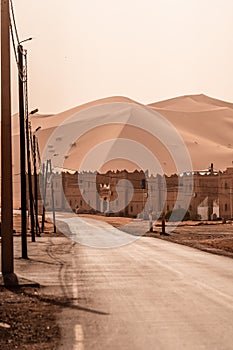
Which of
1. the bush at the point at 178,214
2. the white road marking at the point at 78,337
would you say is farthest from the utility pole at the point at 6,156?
the bush at the point at 178,214

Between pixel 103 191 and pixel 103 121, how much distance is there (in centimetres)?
7533

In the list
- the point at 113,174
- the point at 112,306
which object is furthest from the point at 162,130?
the point at 112,306

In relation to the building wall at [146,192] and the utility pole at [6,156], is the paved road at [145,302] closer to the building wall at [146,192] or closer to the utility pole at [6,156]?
A: the utility pole at [6,156]

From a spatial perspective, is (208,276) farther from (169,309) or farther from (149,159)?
(149,159)

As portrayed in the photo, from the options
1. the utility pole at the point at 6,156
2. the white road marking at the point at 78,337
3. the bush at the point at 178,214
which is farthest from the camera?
the bush at the point at 178,214

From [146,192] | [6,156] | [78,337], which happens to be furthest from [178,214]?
[78,337]

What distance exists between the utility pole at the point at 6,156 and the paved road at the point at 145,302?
1.13m

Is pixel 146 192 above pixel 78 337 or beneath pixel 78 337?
above

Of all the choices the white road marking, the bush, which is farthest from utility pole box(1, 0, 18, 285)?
the bush

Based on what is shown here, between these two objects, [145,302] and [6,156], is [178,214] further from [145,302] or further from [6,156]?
[145,302]

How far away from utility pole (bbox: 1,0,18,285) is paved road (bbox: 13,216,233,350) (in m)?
1.13

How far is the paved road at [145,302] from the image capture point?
10.5 meters

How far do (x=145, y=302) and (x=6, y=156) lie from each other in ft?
23.5

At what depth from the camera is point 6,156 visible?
66.9ft
